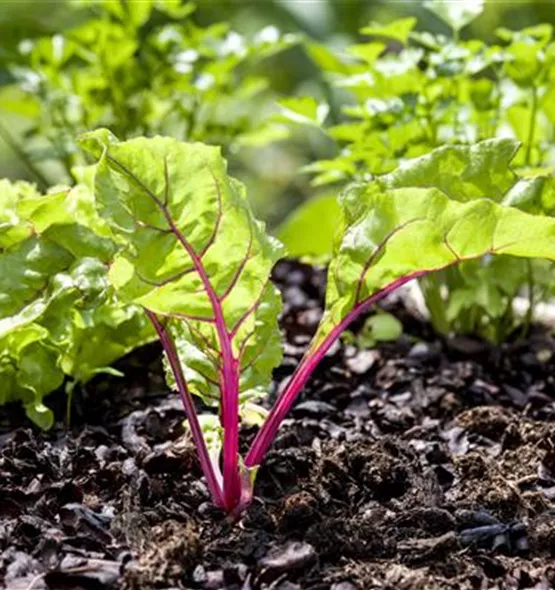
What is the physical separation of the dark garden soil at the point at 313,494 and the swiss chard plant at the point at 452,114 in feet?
0.66

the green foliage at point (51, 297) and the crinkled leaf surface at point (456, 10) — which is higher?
the crinkled leaf surface at point (456, 10)

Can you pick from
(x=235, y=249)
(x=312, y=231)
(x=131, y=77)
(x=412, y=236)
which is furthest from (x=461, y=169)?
(x=131, y=77)

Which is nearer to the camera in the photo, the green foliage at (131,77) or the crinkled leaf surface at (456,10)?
the crinkled leaf surface at (456,10)

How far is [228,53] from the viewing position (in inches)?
92.7

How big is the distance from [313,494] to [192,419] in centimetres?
18

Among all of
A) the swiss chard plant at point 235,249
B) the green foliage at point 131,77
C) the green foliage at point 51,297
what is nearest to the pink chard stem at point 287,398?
the swiss chard plant at point 235,249

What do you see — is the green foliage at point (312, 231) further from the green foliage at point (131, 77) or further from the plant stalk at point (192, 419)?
the plant stalk at point (192, 419)

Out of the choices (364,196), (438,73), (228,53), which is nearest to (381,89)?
(438,73)

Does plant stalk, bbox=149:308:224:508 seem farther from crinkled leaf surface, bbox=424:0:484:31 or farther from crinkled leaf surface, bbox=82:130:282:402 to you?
crinkled leaf surface, bbox=424:0:484:31

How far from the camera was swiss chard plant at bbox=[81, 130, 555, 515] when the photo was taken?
1.29m

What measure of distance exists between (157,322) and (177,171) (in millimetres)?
217

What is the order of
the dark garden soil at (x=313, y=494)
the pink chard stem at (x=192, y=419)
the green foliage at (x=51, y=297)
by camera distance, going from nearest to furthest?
the dark garden soil at (x=313, y=494), the pink chard stem at (x=192, y=419), the green foliage at (x=51, y=297)

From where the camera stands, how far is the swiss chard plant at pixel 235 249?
1.29 m

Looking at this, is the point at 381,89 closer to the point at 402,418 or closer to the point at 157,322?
the point at 402,418
